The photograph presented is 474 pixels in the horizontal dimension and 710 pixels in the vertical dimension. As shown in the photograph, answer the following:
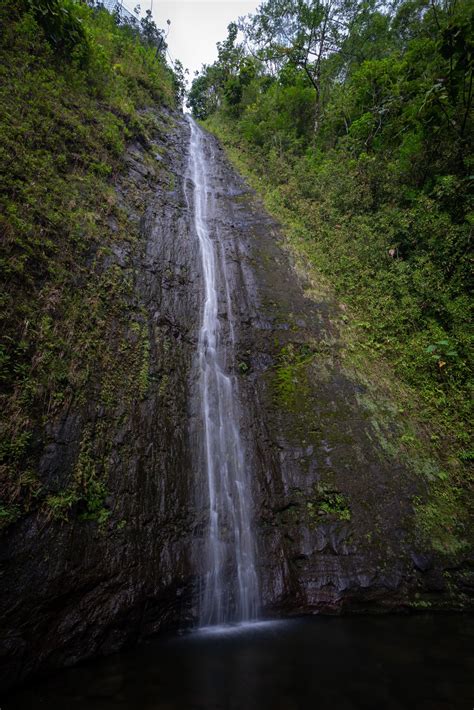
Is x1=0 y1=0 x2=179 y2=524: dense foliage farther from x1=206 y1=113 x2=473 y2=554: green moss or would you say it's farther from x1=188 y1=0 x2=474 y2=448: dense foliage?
x1=188 y1=0 x2=474 y2=448: dense foliage

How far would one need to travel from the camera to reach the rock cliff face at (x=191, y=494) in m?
3.52

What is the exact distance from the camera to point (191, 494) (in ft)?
16.6

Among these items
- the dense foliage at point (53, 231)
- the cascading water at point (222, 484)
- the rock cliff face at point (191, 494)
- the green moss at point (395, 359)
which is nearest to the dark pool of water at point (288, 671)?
the rock cliff face at point (191, 494)

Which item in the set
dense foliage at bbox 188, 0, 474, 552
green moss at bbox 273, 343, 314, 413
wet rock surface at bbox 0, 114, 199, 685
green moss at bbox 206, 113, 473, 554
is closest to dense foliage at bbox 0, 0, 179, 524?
wet rock surface at bbox 0, 114, 199, 685

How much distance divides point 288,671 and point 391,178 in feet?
38.4

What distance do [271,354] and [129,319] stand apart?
3.10 meters

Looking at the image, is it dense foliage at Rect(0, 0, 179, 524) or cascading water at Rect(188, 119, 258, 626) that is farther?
cascading water at Rect(188, 119, 258, 626)

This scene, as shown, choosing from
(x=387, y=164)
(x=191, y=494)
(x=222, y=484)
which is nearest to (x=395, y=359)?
(x=222, y=484)

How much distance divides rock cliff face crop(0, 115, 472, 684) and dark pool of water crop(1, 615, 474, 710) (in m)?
0.24

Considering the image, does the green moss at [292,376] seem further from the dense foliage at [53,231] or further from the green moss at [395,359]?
the dense foliage at [53,231]

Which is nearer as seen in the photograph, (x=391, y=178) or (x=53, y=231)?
(x=53, y=231)

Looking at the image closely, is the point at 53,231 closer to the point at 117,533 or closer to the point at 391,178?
the point at 117,533

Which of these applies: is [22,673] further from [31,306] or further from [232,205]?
[232,205]

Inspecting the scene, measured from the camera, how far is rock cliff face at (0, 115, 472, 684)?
3.52 meters
